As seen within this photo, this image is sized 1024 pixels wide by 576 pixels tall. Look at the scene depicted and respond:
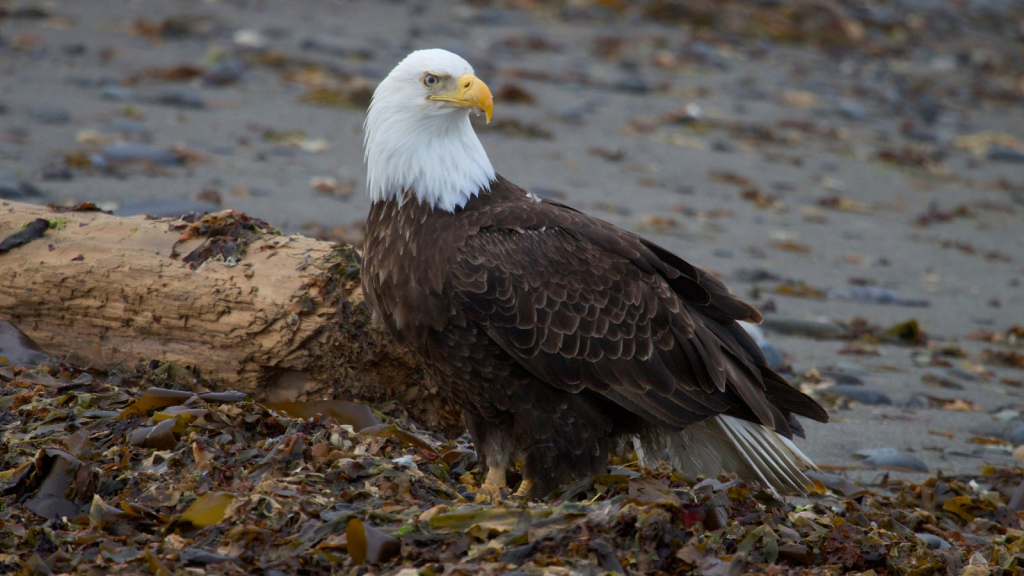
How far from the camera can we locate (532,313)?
3906 mm

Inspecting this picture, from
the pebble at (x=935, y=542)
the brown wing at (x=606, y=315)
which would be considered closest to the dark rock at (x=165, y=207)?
the brown wing at (x=606, y=315)

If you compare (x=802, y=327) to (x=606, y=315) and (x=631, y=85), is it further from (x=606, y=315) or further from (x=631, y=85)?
(x=631, y=85)

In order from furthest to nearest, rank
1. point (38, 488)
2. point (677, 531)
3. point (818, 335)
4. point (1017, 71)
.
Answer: point (1017, 71) → point (818, 335) → point (38, 488) → point (677, 531)

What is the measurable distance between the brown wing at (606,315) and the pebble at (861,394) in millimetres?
1639

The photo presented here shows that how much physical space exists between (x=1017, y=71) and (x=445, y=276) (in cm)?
1582

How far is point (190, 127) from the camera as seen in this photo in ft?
30.7

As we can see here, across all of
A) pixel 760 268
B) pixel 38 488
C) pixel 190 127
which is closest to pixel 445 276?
pixel 38 488

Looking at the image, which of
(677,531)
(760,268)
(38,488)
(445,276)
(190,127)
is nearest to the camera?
(677,531)

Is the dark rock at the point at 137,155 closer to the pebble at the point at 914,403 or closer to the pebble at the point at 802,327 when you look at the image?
the pebble at the point at 802,327

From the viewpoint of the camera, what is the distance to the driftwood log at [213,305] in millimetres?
4348

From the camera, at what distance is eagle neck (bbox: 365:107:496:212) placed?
4.13m

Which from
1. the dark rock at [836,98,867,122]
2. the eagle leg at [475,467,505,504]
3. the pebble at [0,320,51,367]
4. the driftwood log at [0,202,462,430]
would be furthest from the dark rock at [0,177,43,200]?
the dark rock at [836,98,867,122]

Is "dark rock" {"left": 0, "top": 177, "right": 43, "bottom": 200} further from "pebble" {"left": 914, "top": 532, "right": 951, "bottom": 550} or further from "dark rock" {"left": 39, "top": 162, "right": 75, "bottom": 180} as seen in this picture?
"pebble" {"left": 914, "top": 532, "right": 951, "bottom": 550}

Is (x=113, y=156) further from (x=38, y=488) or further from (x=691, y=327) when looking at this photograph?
(x=691, y=327)
